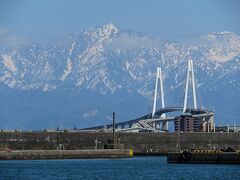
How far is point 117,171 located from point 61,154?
2925 centimetres

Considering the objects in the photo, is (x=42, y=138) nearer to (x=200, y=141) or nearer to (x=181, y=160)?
(x=200, y=141)

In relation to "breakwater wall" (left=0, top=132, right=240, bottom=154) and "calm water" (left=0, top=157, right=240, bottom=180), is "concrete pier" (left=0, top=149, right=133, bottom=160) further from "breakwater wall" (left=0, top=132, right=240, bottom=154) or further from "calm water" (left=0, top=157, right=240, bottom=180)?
"breakwater wall" (left=0, top=132, right=240, bottom=154)

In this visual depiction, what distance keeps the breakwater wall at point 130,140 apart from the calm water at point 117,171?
27.2 m

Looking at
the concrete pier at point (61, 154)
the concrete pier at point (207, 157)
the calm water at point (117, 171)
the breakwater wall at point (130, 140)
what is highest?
the breakwater wall at point (130, 140)

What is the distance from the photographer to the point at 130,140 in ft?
478

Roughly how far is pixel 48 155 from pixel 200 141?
3085 cm

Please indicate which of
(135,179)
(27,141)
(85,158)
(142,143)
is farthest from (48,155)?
(135,179)

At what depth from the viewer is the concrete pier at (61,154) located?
4729 inches

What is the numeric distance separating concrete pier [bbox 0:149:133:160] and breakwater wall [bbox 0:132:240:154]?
13.4 meters

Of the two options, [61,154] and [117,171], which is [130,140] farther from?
[117,171]

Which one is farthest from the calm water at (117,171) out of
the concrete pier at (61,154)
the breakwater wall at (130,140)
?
the breakwater wall at (130,140)

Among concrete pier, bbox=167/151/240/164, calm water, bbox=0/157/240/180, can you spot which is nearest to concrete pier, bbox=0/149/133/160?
calm water, bbox=0/157/240/180

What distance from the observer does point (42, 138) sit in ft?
460

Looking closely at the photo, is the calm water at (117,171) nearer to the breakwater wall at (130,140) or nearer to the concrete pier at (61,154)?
the concrete pier at (61,154)
